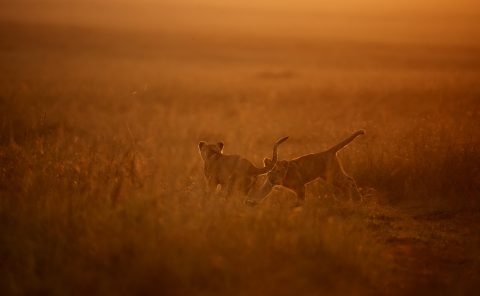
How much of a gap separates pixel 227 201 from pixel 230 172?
1049 mm

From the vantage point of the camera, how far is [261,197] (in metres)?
7.77

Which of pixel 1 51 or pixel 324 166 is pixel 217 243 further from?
pixel 1 51

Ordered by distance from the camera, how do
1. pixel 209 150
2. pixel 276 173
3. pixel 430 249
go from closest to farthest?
1. pixel 430 249
2. pixel 276 173
3. pixel 209 150

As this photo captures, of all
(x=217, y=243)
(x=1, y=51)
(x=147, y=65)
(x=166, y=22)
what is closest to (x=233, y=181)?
(x=217, y=243)

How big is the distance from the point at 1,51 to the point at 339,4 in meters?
84.2

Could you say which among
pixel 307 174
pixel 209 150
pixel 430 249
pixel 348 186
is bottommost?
pixel 430 249

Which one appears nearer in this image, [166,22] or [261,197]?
[261,197]

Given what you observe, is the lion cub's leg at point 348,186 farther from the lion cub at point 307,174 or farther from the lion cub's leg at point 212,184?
the lion cub's leg at point 212,184

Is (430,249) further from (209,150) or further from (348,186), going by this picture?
(209,150)

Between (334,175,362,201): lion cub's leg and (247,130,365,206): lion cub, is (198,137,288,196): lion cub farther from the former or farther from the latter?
(334,175,362,201): lion cub's leg

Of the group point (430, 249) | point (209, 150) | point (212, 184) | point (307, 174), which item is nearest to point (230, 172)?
point (212, 184)

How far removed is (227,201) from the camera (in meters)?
6.85

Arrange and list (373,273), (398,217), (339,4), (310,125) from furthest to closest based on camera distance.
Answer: (339,4), (310,125), (398,217), (373,273)

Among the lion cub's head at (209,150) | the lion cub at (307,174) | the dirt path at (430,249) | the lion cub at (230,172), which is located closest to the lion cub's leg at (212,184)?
the lion cub at (230,172)
